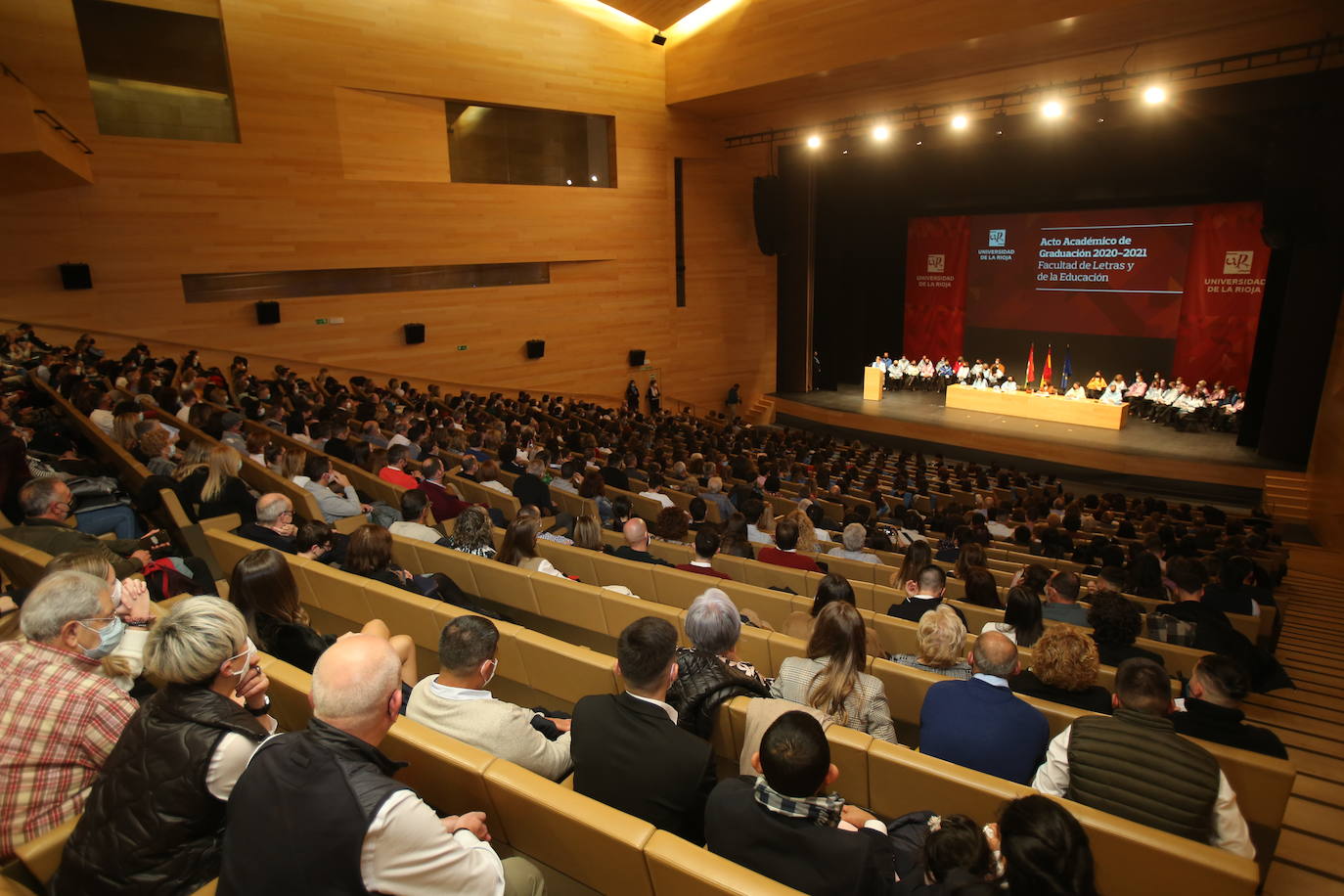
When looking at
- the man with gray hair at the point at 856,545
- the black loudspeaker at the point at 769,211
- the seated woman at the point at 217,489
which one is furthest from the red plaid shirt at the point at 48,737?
the black loudspeaker at the point at 769,211

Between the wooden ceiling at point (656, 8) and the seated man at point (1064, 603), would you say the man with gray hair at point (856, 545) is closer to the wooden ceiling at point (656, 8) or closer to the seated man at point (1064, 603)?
the seated man at point (1064, 603)

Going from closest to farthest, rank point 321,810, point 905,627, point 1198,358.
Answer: point 321,810
point 905,627
point 1198,358

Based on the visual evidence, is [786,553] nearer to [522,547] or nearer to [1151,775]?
[522,547]

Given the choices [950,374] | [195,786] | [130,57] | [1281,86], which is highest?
[130,57]

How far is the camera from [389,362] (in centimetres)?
1319

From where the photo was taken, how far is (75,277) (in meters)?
10.1

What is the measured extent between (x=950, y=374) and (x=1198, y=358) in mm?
4538

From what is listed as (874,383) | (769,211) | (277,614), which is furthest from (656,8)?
(277,614)

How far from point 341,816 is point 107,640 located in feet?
3.95

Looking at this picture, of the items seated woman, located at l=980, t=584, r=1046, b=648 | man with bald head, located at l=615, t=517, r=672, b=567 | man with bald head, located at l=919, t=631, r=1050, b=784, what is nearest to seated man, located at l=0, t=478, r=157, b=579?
man with bald head, located at l=615, t=517, r=672, b=567

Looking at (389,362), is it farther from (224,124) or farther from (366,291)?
(224,124)

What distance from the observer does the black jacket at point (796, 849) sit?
1.72 metres

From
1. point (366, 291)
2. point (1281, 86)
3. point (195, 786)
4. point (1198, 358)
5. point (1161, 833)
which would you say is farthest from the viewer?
point (1198, 358)

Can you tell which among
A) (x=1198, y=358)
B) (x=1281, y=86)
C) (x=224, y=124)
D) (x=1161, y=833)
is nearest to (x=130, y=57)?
(x=224, y=124)
